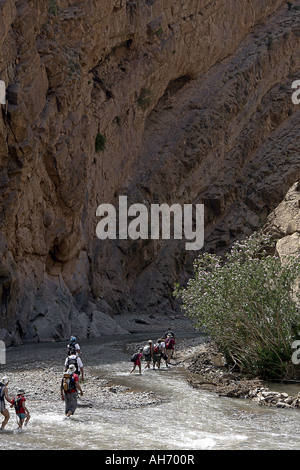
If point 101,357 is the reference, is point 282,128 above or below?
above

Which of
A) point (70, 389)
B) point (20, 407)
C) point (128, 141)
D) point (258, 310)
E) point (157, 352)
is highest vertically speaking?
point (128, 141)

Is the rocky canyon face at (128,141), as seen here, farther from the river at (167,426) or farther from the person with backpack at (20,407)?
the person with backpack at (20,407)

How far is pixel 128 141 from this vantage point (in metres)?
47.3

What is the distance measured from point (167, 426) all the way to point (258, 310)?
6149 mm

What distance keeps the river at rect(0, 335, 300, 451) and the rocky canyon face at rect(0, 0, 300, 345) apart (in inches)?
372

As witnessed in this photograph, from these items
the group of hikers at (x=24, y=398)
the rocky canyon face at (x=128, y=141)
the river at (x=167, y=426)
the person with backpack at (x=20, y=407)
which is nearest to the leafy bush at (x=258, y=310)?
the river at (x=167, y=426)

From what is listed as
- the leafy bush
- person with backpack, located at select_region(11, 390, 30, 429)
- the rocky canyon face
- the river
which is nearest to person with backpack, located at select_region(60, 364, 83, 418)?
the river

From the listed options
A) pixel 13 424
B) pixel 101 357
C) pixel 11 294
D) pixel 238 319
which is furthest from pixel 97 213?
pixel 13 424

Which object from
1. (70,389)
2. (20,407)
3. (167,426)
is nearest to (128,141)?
(70,389)

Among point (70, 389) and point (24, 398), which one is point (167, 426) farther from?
point (24, 398)

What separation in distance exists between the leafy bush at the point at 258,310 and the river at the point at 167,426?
2.15 m

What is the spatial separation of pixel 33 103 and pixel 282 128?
38598mm

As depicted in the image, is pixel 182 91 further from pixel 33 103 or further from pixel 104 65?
pixel 33 103

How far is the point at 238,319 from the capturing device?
1744cm
